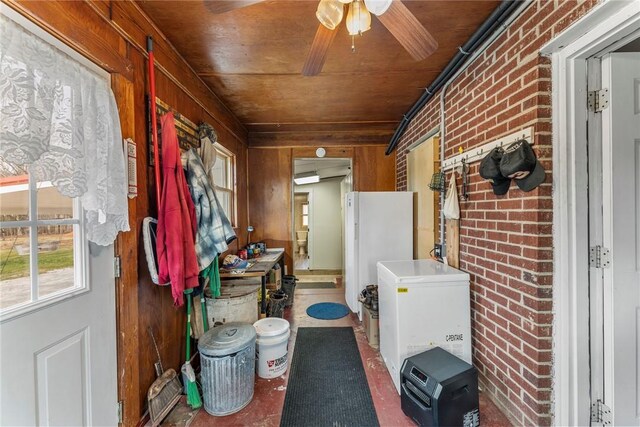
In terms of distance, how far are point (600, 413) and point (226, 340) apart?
2109mm

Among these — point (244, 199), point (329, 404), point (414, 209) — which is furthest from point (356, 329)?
point (244, 199)

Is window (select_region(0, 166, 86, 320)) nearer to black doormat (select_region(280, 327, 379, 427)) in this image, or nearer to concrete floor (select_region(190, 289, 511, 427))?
concrete floor (select_region(190, 289, 511, 427))

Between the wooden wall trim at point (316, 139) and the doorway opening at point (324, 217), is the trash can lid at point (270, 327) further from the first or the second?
the doorway opening at point (324, 217)

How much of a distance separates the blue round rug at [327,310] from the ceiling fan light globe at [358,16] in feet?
9.54

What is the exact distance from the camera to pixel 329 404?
1.80m

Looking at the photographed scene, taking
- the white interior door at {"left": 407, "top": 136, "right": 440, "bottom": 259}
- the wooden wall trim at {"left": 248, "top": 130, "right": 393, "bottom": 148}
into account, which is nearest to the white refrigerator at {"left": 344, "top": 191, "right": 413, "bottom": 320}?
the white interior door at {"left": 407, "top": 136, "right": 440, "bottom": 259}

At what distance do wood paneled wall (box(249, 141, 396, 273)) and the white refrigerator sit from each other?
3.79ft

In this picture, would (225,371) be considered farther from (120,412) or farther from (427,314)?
(427,314)

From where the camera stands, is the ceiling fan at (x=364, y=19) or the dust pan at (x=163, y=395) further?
the dust pan at (x=163, y=395)

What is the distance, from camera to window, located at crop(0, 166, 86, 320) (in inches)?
38.5

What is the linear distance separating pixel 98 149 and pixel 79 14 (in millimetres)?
603

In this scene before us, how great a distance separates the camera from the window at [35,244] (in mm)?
977

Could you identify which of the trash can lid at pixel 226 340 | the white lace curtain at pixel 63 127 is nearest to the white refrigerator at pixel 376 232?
the trash can lid at pixel 226 340

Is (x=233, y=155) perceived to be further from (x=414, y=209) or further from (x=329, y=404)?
(x=329, y=404)
